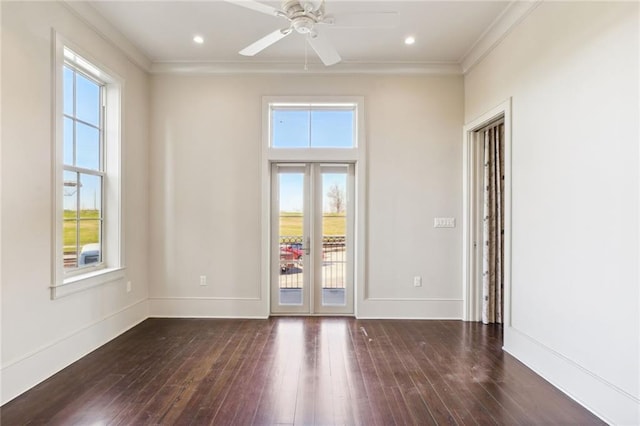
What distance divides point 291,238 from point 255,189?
2.69 feet

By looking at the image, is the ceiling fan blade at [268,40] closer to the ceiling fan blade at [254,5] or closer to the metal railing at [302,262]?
the ceiling fan blade at [254,5]

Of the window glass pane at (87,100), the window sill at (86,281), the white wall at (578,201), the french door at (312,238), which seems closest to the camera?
the white wall at (578,201)

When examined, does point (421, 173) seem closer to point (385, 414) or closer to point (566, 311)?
point (566, 311)

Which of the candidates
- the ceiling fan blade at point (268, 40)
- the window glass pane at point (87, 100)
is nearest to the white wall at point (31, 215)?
the window glass pane at point (87, 100)

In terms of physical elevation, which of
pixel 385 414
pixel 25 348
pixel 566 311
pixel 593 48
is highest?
pixel 593 48

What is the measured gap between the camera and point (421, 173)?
4.47 metres

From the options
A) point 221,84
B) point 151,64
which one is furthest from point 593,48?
point 151,64

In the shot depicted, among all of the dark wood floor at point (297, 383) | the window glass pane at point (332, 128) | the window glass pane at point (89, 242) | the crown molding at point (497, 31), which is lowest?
the dark wood floor at point (297, 383)

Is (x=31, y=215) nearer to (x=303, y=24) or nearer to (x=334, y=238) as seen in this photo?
(x=303, y=24)

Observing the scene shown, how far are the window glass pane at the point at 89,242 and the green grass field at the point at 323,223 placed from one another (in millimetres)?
2123

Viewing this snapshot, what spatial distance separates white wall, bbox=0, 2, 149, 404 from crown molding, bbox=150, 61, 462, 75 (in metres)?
1.09

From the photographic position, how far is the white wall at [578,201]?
2109mm

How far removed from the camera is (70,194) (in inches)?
128

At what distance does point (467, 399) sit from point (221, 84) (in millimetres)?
4374
